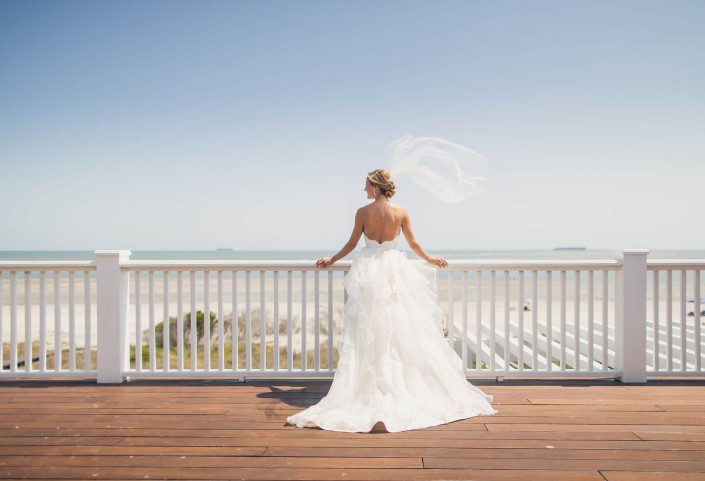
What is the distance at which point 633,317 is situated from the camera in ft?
12.4

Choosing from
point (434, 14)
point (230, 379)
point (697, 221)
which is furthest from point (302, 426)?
point (697, 221)

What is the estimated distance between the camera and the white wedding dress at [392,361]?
2779mm

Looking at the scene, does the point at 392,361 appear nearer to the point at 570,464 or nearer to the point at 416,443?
the point at 416,443

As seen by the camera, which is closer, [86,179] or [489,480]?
[489,480]

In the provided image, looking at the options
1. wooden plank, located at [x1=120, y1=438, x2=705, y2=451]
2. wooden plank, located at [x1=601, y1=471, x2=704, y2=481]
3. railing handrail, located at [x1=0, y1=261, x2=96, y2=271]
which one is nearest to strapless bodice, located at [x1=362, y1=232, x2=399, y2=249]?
wooden plank, located at [x1=120, y1=438, x2=705, y2=451]

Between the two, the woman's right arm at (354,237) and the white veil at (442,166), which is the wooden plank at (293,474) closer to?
the woman's right arm at (354,237)

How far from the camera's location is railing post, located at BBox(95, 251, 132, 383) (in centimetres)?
379

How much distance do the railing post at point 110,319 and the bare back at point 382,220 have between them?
7.46ft

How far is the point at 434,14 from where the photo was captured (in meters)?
7.75

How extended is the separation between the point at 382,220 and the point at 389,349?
98cm

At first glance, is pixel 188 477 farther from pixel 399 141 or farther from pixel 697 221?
pixel 697 221

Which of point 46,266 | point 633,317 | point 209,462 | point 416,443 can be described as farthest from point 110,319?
point 633,317

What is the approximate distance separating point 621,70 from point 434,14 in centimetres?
408

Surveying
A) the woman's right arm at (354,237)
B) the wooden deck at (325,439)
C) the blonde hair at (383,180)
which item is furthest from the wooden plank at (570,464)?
the blonde hair at (383,180)
